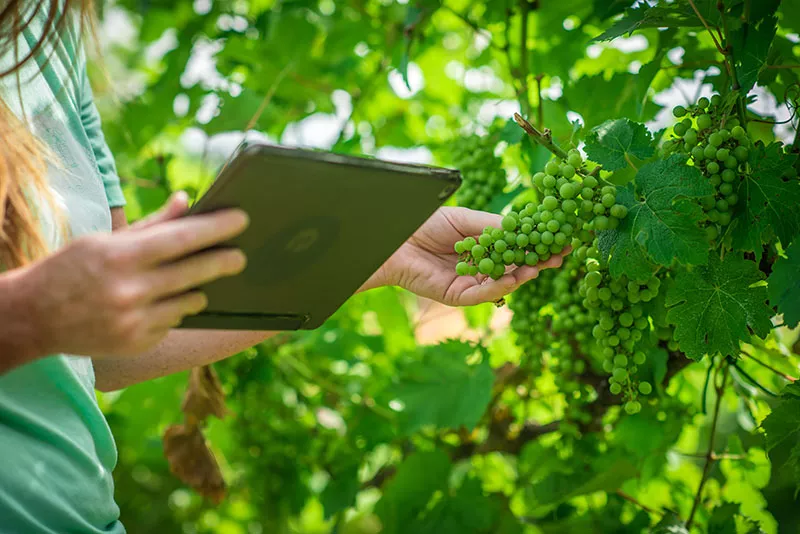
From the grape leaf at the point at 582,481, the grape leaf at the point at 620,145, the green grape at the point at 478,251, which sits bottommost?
the grape leaf at the point at 582,481

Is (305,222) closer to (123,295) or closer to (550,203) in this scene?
(123,295)

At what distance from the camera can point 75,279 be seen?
534 millimetres

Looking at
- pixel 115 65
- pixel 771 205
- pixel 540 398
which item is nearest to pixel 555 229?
pixel 771 205

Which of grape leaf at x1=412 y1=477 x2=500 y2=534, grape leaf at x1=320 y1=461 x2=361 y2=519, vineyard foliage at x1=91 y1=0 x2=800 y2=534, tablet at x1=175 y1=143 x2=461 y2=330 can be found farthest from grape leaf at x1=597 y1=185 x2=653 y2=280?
grape leaf at x1=320 y1=461 x2=361 y2=519

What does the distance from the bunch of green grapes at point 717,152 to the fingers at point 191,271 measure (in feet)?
1.68

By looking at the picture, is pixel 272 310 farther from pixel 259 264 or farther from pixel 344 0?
pixel 344 0

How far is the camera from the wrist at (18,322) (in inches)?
21.4

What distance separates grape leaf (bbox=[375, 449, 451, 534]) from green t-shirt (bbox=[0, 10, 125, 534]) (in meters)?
0.74

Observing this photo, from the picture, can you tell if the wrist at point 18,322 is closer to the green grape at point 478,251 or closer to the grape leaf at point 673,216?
the green grape at point 478,251

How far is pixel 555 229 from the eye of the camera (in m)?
0.83

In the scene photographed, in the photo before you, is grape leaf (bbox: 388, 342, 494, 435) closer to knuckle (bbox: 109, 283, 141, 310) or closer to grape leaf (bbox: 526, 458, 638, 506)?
grape leaf (bbox: 526, 458, 638, 506)

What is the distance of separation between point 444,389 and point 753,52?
30.2 inches

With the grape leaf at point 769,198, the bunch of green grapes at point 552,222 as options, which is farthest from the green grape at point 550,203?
the grape leaf at point 769,198

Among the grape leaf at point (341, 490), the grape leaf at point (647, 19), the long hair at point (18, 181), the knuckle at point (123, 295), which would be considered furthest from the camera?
the grape leaf at point (341, 490)
